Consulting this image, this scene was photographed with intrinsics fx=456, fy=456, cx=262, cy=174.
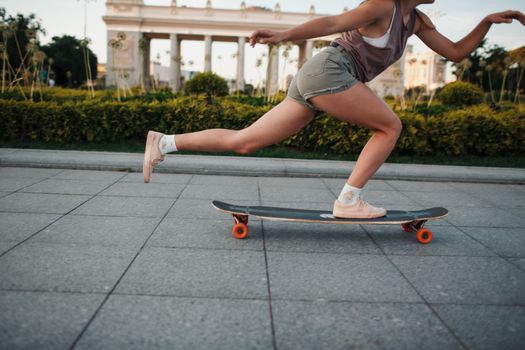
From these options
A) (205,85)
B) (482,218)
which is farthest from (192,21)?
(482,218)

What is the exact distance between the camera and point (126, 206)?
16.1 ft

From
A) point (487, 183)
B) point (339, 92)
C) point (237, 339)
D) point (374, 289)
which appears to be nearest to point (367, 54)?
point (339, 92)

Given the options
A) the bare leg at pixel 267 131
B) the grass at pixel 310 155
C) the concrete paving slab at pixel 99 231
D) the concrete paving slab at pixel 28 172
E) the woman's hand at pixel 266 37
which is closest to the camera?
the woman's hand at pixel 266 37

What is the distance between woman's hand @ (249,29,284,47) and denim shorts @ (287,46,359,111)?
1.28ft

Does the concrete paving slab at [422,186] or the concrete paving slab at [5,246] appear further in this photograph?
the concrete paving slab at [422,186]

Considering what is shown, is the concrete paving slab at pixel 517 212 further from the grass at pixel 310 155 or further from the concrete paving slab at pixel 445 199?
the grass at pixel 310 155

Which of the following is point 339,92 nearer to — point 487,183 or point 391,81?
point 487,183

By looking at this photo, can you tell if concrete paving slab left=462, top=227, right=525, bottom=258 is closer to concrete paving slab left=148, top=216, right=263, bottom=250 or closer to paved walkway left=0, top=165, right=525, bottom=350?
paved walkway left=0, top=165, right=525, bottom=350

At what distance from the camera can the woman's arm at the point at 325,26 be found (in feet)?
9.80

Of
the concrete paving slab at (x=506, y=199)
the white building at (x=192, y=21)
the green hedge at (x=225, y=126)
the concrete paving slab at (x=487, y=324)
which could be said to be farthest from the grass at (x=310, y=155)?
the white building at (x=192, y=21)

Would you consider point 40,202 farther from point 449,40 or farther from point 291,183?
point 449,40

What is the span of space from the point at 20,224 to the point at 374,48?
3325 mm

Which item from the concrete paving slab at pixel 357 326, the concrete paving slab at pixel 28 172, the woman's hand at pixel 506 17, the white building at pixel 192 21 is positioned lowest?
the concrete paving slab at pixel 357 326

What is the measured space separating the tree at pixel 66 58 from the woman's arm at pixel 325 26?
6715 cm
